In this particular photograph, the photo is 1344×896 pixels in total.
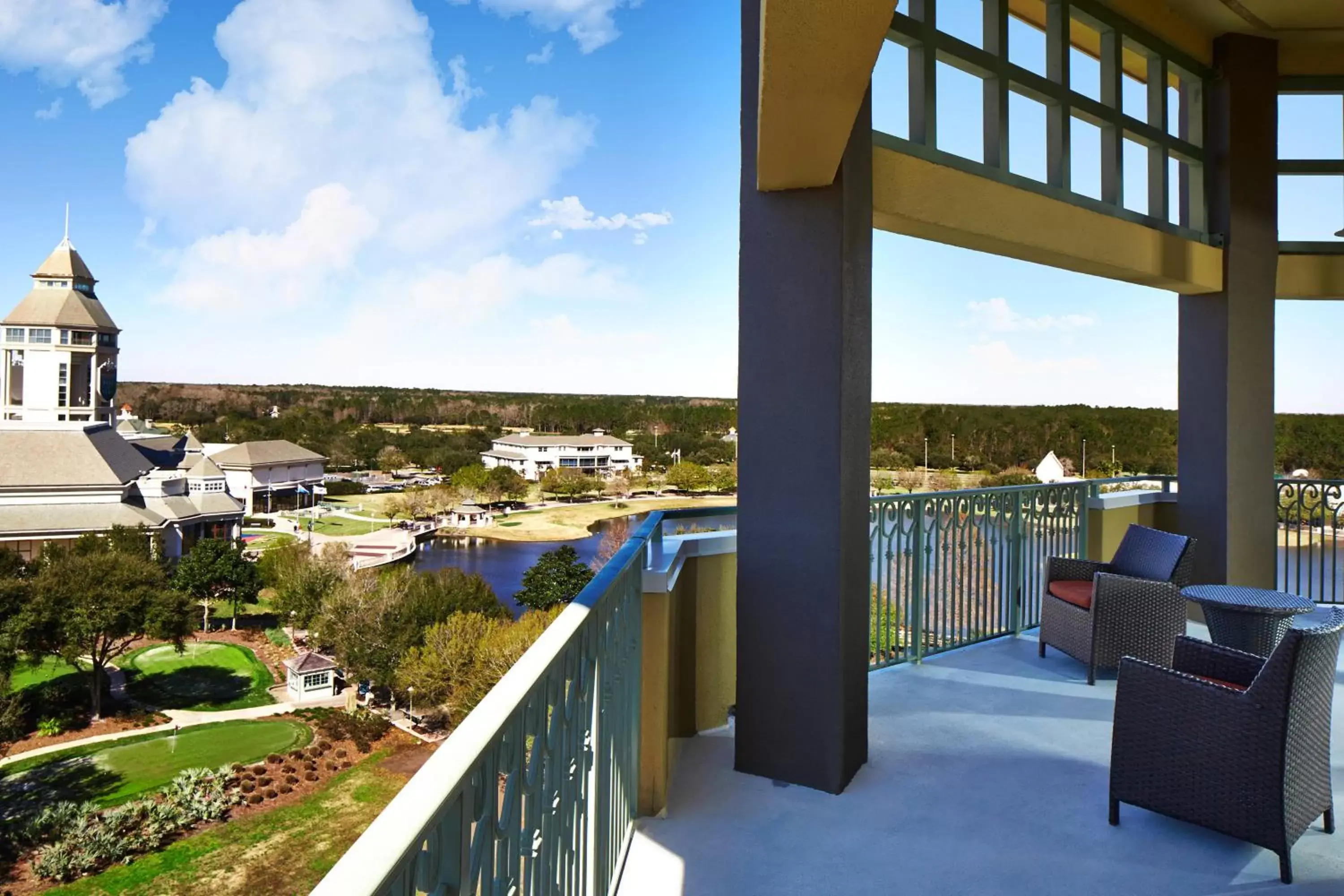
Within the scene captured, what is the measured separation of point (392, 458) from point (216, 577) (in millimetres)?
14175

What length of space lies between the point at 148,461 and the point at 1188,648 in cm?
6494

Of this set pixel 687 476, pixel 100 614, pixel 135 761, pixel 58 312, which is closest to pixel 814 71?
pixel 687 476

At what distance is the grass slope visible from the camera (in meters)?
27.6

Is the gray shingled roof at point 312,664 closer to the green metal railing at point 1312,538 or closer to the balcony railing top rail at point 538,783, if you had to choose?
the green metal railing at point 1312,538

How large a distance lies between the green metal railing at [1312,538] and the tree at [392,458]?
52948 mm

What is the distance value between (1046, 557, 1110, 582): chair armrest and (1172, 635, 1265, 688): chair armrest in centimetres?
175

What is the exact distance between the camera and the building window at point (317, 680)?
38281 mm

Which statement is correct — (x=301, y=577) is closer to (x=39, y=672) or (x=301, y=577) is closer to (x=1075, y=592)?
Answer: (x=39, y=672)

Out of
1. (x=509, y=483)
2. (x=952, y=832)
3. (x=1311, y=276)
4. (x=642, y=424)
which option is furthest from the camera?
(x=509, y=483)

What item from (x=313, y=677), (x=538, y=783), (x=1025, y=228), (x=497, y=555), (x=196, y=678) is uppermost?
(x=1025, y=228)

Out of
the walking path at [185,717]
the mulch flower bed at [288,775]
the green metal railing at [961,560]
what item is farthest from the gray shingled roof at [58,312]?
the green metal railing at [961,560]

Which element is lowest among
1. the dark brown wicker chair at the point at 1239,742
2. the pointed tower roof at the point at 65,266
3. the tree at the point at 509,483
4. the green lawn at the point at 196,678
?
the green lawn at the point at 196,678

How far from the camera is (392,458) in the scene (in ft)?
178

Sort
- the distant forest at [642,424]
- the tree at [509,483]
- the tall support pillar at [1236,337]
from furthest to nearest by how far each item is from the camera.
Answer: the tree at [509,483], the distant forest at [642,424], the tall support pillar at [1236,337]
